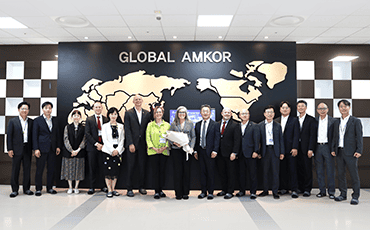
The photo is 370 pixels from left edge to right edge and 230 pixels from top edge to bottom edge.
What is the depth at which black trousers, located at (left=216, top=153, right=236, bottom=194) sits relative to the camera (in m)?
4.98

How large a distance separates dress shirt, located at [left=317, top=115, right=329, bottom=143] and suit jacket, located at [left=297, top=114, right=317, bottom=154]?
0.08 m

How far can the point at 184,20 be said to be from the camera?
4750 millimetres

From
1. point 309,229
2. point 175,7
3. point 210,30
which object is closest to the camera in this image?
point 309,229

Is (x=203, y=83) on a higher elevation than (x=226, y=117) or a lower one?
higher

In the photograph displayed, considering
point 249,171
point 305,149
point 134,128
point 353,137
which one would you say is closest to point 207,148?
point 249,171

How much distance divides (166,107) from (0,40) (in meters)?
3.98

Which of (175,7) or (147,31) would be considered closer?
(175,7)

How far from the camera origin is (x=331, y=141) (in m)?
4.94

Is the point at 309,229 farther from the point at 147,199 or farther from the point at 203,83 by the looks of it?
the point at 203,83

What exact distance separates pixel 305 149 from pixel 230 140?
1475 mm

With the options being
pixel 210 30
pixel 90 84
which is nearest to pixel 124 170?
pixel 90 84

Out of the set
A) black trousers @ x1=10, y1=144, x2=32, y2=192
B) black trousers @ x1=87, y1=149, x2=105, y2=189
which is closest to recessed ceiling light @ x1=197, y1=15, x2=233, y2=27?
black trousers @ x1=87, y1=149, x2=105, y2=189

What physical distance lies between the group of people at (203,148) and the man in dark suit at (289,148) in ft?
0.06

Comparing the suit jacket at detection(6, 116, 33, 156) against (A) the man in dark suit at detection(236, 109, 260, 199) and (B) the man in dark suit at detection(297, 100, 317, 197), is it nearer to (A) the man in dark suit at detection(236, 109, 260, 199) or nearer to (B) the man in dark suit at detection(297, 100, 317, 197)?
(A) the man in dark suit at detection(236, 109, 260, 199)
